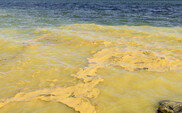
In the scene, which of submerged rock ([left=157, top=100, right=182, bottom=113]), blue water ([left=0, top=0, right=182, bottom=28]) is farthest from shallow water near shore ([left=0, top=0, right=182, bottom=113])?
blue water ([left=0, top=0, right=182, bottom=28])

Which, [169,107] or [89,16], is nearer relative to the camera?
[169,107]

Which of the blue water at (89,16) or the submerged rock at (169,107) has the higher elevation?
the blue water at (89,16)

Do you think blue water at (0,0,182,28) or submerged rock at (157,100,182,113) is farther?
blue water at (0,0,182,28)

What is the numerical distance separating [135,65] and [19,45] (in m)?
4.81

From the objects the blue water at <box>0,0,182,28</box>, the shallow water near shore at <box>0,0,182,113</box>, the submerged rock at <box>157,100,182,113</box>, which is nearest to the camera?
the submerged rock at <box>157,100,182,113</box>

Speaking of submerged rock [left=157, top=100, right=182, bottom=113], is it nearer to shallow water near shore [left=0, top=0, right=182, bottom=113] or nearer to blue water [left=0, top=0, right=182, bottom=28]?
shallow water near shore [left=0, top=0, right=182, bottom=113]

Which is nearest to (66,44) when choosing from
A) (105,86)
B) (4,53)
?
(4,53)

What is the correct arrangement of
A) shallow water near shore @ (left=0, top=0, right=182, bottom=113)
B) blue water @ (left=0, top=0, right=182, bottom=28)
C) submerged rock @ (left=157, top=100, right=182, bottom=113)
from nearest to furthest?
1. submerged rock @ (left=157, top=100, right=182, bottom=113)
2. shallow water near shore @ (left=0, top=0, right=182, bottom=113)
3. blue water @ (left=0, top=0, right=182, bottom=28)

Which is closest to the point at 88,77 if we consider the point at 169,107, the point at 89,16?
the point at 169,107

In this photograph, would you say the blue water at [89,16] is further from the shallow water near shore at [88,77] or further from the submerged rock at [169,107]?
the submerged rock at [169,107]

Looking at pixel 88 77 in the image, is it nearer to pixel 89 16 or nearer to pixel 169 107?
pixel 169 107

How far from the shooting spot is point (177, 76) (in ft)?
14.1

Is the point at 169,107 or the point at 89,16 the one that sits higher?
the point at 89,16

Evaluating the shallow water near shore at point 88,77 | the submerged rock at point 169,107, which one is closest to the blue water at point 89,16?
the shallow water near shore at point 88,77
